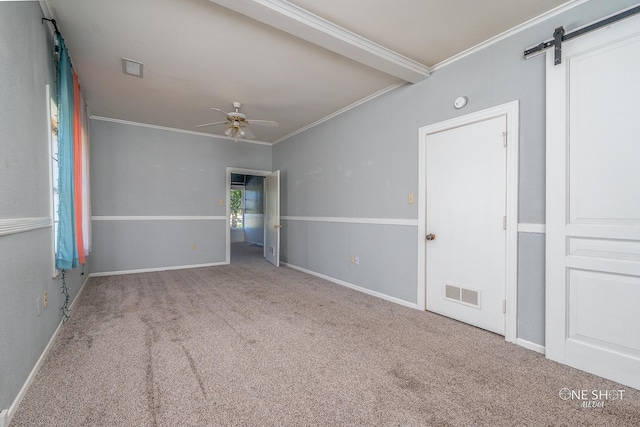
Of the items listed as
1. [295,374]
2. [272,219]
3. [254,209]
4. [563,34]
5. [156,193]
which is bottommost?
[295,374]

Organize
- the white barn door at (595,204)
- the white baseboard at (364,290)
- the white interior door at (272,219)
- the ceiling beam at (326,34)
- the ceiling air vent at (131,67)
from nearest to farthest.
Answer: the white barn door at (595,204) < the ceiling beam at (326,34) < the ceiling air vent at (131,67) < the white baseboard at (364,290) < the white interior door at (272,219)

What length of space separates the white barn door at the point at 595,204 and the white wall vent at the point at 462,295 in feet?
2.08

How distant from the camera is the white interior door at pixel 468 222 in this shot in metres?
2.68

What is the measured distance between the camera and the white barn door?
6.33ft

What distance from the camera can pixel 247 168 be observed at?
6.47m

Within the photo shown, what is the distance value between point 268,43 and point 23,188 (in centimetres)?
221

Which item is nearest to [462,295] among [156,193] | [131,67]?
[131,67]

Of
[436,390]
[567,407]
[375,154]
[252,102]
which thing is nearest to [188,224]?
[252,102]

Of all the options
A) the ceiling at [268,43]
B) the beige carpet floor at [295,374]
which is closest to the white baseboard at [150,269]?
the beige carpet floor at [295,374]

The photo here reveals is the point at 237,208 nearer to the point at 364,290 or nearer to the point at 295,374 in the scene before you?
the point at 364,290

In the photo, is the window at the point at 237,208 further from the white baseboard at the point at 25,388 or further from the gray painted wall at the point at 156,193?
the white baseboard at the point at 25,388

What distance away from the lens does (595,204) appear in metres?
2.07

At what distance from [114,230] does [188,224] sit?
A: 122 centimetres

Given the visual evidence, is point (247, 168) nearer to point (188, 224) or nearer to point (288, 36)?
point (188, 224)
